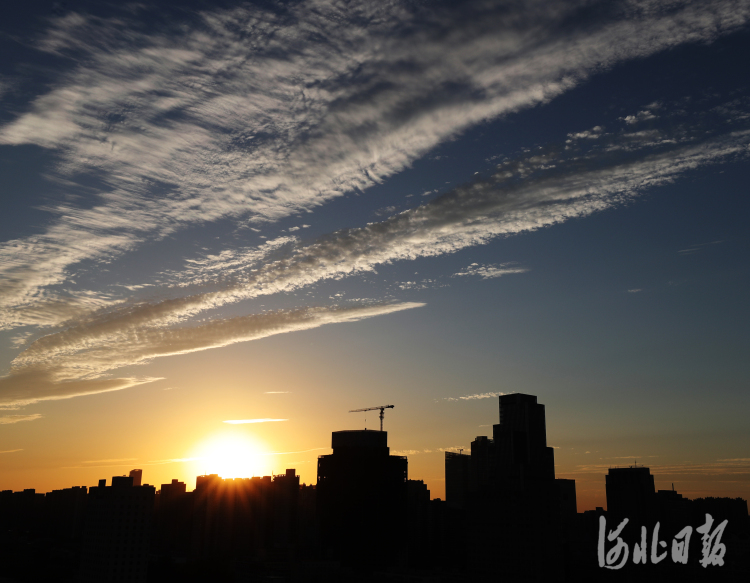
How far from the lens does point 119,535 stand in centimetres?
18362

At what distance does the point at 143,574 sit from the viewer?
18550 centimetres

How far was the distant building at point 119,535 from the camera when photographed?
7205 inches

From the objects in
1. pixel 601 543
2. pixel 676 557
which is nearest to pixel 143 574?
pixel 601 543

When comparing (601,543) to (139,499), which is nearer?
(601,543)

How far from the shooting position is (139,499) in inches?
7377

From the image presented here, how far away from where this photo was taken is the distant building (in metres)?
183

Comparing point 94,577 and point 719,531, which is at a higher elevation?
point 719,531

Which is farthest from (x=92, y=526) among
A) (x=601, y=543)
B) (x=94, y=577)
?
(x=601, y=543)

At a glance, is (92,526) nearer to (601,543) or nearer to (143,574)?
(143,574)

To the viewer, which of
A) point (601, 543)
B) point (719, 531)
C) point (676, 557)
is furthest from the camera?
point (601, 543)

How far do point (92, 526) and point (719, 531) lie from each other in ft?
560

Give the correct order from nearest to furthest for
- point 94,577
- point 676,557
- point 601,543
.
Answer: point 676,557, point 601,543, point 94,577

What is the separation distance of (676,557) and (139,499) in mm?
149998

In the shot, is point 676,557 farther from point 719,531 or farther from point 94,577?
point 94,577
